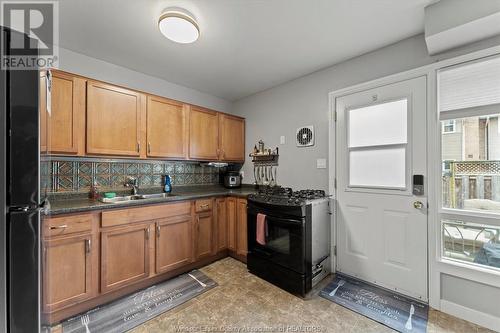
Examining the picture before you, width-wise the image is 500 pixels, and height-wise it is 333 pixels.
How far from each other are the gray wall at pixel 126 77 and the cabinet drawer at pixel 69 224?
1.61 m

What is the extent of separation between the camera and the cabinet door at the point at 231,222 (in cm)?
295

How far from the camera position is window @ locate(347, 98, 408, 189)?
2.11 m

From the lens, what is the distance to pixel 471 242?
5.90ft

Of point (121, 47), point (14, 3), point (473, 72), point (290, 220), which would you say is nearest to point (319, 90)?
point (473, 72)

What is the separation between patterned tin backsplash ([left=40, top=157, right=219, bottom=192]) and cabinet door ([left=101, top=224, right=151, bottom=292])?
729mm

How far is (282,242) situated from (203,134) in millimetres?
1833

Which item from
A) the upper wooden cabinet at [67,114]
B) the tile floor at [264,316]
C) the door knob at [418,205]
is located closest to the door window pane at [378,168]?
the door knob at [418,205]

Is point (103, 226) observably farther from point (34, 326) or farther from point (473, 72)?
point (473, 72)

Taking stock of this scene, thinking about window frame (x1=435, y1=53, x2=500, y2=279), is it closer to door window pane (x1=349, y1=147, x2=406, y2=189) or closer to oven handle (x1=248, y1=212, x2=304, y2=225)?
door window pane (x1=349, y1=147, x2=406, y2=189)

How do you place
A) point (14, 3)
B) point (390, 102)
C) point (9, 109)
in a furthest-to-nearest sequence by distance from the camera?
point (390, 102) < point (14, 3) < point (9, 109)

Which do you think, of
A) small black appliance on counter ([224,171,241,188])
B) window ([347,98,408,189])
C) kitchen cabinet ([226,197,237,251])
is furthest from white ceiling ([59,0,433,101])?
kitchen cabinet ([226,197,237,251])

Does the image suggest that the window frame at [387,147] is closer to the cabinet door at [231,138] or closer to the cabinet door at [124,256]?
the cabinet door at [231,138]

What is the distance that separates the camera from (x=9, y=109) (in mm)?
678

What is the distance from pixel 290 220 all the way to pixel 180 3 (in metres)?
2.11
